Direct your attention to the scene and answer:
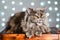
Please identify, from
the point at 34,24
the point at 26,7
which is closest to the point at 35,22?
the point at 34,24

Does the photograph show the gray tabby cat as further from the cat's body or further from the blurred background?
the blurred background

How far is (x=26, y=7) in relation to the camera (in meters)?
1.35

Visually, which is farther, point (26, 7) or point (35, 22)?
point (26, 7)

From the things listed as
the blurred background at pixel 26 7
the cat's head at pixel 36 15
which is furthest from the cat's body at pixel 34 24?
the blurred background at pixel 26 7

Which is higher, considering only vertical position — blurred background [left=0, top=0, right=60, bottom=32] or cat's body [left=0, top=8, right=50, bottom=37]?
blurred background [left=0, top=0, right=60, bottom=32]

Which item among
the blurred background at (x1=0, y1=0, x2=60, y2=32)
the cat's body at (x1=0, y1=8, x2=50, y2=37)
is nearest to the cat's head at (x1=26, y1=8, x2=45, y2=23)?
the cat's body at (x1=0, y1=8, x2=50, y2=37)

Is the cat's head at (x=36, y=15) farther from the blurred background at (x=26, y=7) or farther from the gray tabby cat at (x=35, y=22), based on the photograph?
the blurred background at (x=26, y=7)

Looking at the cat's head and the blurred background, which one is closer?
the cat's head

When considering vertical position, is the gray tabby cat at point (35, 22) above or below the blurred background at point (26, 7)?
below

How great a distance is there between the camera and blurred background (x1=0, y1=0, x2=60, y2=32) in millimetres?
1346

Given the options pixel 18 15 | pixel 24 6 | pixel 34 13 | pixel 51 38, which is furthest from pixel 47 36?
pixel 24 6

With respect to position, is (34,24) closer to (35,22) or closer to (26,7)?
(35,22)

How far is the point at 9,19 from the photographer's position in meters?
Result: 1.33

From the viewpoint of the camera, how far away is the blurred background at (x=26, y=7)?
1.35m
